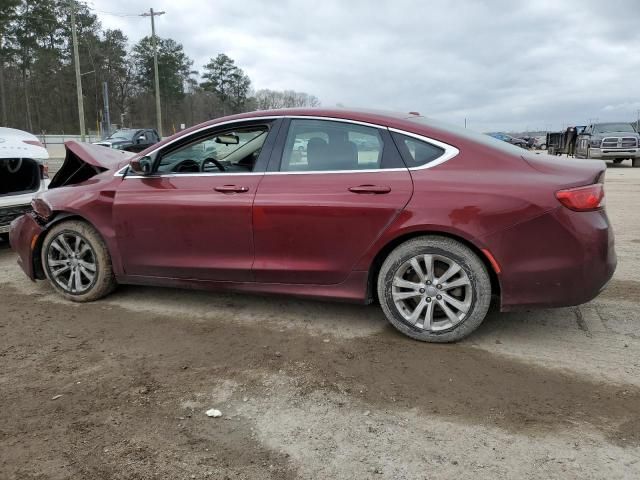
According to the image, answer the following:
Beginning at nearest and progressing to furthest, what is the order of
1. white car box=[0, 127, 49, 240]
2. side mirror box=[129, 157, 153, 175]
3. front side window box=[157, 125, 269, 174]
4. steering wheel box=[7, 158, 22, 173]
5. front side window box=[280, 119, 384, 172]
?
front side window box=[280, 119, 384, 172] < front side window box=[157, 125, 269, 174] < side mirror box=[129, 157, 153, 175] < white car box=[0, 127, 49, 240] < steering wheel box=[7, 158, 22, 173]

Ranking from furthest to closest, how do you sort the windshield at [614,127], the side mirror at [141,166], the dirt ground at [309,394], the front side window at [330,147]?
the windshield at [614,127], the side mirror at [141,166], the front side window at [330,147], the dirt ground at [309,394]

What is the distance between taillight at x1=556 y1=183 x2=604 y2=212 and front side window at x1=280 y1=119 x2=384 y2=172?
117 cm

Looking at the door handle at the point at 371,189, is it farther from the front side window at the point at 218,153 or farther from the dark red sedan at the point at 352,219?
the front side window at the point at 218,153

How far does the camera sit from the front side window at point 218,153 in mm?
3924

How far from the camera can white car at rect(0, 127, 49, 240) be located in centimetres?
582

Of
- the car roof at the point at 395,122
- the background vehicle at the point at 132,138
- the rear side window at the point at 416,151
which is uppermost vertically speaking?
the background vehicle at the point at 132,138

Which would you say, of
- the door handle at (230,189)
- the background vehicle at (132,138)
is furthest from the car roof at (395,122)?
the background vehicle at (132,138)

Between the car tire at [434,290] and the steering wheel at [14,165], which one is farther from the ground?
the steering wheel at [14,165]

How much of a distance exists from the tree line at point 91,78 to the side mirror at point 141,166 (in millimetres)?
43865

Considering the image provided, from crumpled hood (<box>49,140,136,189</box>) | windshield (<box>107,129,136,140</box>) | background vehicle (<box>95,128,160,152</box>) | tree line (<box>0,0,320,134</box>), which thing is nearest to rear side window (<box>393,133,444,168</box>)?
crumpled hood (<box>49,140,136,189</box>)

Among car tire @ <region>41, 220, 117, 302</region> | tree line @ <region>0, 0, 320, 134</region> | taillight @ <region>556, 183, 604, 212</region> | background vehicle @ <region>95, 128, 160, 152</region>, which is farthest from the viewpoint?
tree line @ <region>0, 0, 320, 134</region>

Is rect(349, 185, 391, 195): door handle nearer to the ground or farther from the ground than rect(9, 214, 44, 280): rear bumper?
farther from the ground

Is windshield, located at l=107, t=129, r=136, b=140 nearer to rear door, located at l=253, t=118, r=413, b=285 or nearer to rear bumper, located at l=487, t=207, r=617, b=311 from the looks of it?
rear door, located at l=253, t=118, r=413, b=285

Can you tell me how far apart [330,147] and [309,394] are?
1714mm
